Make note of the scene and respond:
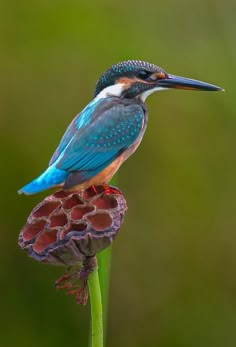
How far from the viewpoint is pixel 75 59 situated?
2912mm

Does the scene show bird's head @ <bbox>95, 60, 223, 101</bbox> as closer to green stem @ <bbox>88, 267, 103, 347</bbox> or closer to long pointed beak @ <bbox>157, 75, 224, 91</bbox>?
long pointed beak @ <bbox>157, 75, 224, 91</bbox>

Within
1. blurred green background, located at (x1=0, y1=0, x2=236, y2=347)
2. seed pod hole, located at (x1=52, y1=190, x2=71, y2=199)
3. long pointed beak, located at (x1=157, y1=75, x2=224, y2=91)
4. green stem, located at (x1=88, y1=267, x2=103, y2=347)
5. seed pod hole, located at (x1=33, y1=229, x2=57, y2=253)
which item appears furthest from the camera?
blurred green background, located at (x1=0, y1=0, x2=236, y2=347)

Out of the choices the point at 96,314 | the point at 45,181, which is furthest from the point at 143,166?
the point at 96,314

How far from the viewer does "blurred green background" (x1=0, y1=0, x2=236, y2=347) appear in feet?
8.69

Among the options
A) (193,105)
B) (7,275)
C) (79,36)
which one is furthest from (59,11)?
(7,275)

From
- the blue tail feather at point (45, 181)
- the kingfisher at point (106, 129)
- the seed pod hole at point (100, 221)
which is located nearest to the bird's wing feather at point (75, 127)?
the kingfisher at point (106, 129)

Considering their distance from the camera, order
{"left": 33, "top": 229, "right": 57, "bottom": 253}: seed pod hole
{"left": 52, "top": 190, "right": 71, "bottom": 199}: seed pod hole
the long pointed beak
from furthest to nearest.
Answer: the long pointed beak → {"left": 52, "top": 190, "right": 71, "bottom": 199}: seed pod hole → {"left": 33, "top": 229, "right": 57, "bottom": 253}: seed pod hole

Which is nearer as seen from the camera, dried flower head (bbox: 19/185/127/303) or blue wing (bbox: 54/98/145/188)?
dried flower head (bbox: 19/185/127/303)

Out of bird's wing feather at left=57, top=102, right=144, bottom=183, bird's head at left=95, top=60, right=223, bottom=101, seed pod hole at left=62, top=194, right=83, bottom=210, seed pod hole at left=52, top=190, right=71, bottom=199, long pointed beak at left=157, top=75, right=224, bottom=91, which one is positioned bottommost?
seed pod hole at left=62, top=194, right=83, bottom=210

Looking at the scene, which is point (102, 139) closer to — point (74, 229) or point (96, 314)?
point (74, 229)

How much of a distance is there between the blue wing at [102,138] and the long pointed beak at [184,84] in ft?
0.25

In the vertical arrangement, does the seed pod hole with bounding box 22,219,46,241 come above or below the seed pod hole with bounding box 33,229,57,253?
above

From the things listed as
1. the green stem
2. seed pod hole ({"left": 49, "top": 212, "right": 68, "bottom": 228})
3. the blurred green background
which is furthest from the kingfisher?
the blurred green background

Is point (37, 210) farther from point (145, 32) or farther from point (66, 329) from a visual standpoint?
point (145, 32)
